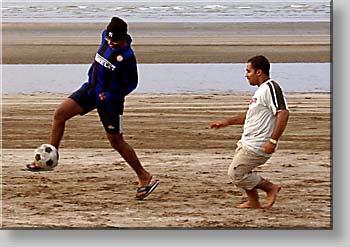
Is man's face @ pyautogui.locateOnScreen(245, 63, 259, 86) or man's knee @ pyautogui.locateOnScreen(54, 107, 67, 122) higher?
man's face @ pyautogui.locateOnScreen(245, 63, 259, 86)

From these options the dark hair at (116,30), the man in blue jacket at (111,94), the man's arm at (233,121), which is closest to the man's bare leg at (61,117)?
the man in blue jacket at (111,94)

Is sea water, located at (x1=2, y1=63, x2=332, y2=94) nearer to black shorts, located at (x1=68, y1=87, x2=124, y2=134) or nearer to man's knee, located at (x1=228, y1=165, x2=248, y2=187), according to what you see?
black shorts, located at (x1=68, y1=87, x2=124, y2=134)

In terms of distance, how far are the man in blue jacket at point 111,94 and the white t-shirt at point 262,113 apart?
453 millimetres

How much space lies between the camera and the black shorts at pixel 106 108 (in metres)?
4.74

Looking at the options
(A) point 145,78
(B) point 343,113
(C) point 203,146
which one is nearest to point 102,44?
(A) point 145,78

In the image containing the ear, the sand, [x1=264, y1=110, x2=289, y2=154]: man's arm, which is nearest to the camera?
[x1=264, y1=110, x2=289, y2=154]: man's arm

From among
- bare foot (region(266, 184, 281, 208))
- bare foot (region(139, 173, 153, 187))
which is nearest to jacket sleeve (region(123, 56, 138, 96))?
bare foot (region(139, 173, 153, 187))

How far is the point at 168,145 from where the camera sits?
484 cm

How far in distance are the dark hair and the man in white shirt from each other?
52 centimetres

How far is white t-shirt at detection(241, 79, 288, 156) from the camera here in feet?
15.0

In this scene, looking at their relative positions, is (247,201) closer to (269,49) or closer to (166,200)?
(166,200)

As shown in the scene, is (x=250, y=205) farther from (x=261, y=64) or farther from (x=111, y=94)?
(x=111, y=94)

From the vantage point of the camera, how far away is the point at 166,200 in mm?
4746

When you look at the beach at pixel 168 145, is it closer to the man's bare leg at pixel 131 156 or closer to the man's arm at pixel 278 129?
the man's bare leg at pixel 131 156
